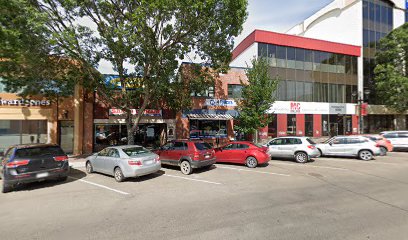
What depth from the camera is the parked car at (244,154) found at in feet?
35.7

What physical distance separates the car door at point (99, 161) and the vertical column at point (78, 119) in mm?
6996

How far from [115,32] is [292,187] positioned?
1065 centimetres

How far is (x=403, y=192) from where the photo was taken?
6637 millimetres

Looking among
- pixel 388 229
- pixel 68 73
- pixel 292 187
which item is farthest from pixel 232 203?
pixel 68 73

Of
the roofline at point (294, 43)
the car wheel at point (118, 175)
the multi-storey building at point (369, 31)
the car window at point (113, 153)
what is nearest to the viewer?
the car wheel at point (118, 175)

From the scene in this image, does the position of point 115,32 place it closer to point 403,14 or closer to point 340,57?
point 340,57

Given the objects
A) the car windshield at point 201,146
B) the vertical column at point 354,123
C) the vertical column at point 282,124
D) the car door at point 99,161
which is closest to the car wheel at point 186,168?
the car windshield at point 201,146

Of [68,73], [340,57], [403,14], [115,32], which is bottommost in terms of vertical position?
[68,73]

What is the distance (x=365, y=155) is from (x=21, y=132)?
23303mm

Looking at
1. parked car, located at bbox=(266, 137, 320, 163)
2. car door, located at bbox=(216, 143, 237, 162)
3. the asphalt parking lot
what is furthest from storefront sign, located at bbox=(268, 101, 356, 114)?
the asphalt parking lot

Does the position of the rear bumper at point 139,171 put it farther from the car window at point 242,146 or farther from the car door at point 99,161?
the car window at point 242,146

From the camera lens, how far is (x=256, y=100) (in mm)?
16047

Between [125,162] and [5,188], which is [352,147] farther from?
[5,188]

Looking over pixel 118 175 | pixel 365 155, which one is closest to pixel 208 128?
pixel 365 155
